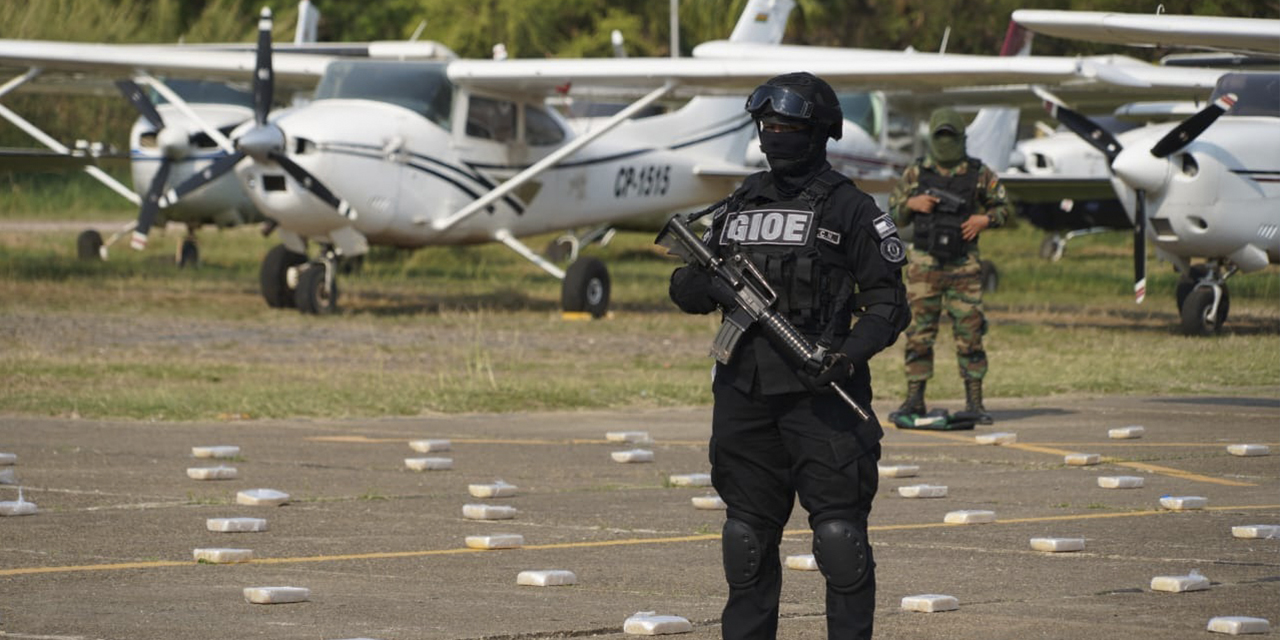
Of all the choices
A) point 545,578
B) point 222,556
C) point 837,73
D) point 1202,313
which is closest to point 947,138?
point 545,578

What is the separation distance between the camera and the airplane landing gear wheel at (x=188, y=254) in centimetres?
2798

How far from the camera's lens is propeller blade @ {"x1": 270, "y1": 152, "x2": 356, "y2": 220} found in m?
19.5

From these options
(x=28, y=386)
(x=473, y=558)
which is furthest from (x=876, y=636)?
(x=28, y=386)

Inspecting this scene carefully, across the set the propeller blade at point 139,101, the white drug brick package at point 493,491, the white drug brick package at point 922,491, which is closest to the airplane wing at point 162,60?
the propeller blade at point 139,101

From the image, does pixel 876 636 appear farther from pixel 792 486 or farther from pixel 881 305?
pixel 881 305

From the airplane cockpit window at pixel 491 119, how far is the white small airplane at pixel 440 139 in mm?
19

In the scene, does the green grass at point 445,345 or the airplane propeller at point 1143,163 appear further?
the airplane propeller at point 1143,163

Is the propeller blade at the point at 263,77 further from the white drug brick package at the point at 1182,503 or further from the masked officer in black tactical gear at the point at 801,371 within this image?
the masked officer in black tactical gear at the point at 801,371

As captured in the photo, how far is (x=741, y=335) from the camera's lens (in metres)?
5.32

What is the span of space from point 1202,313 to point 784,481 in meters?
14.6

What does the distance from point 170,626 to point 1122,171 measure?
1354 cm

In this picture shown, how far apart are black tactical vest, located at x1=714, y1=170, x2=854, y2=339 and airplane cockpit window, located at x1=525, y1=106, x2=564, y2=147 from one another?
1721 centimetres

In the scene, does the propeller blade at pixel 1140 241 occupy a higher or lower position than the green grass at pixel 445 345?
higher

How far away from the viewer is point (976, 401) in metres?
12.4
